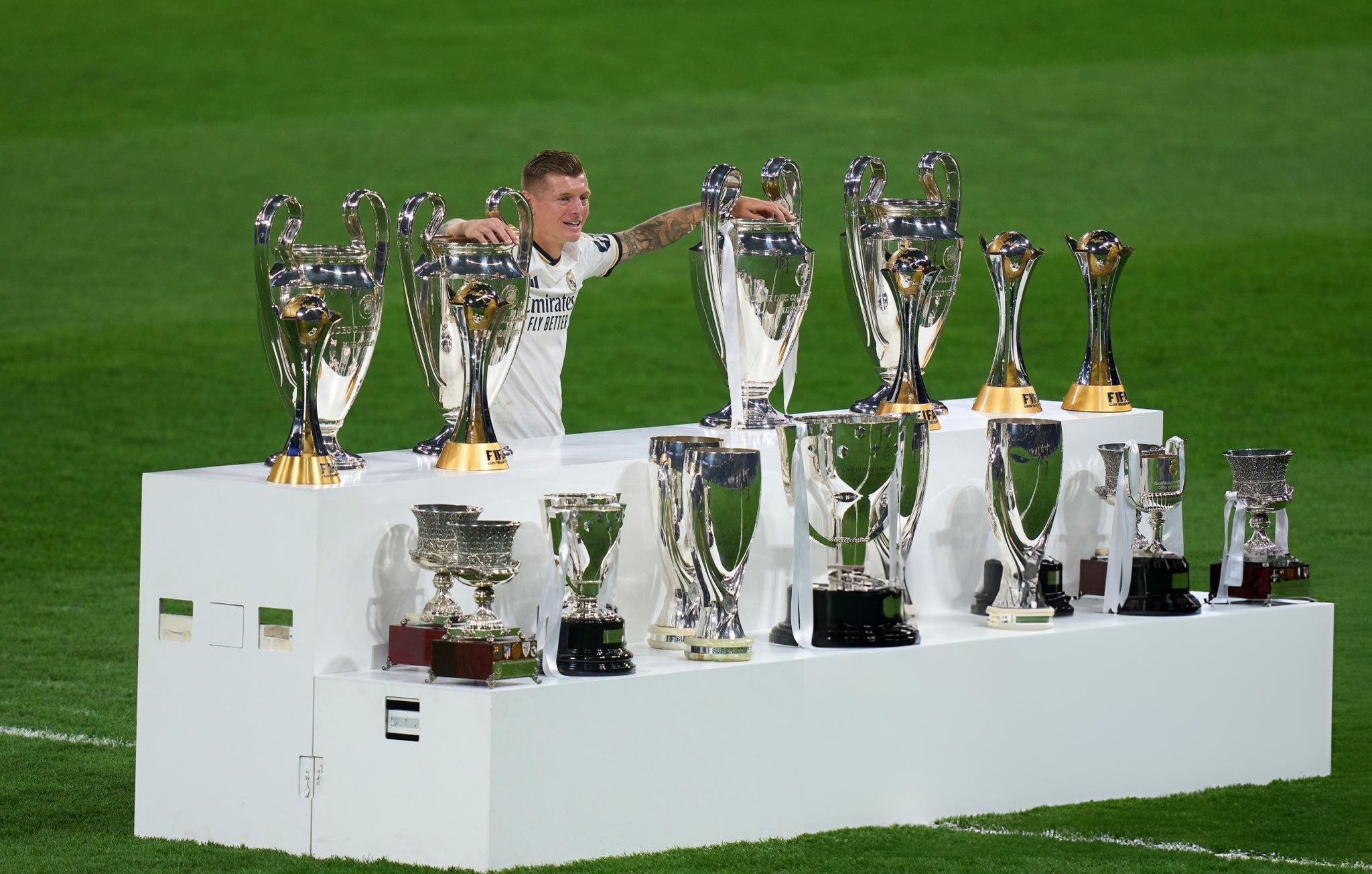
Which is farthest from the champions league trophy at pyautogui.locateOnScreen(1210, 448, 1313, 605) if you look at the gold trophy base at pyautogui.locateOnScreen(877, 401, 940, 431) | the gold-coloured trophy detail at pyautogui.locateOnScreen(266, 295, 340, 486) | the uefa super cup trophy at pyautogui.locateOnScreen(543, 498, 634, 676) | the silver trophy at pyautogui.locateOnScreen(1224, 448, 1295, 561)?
the gold-coloured trophy detail at pyautogui.locateOnScreen(266, 295, 340, 486)

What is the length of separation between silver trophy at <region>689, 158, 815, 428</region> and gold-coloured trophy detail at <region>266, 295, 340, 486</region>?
1.08 m

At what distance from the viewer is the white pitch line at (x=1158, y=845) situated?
489 centimetres

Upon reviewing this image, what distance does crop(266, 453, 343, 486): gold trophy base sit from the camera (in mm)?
4598

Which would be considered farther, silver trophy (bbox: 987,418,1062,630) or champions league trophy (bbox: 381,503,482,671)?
silver trophy (bbox: 987,418,1062,630)

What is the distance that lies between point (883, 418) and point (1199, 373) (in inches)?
344

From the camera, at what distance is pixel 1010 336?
6.11m

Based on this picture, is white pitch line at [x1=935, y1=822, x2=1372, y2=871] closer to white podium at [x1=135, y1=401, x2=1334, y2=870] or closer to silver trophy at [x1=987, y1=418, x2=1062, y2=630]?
white podium at [x1=135, y1=401, x2=1334, y2=870]

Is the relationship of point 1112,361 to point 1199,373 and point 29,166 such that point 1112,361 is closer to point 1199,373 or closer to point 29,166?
point 1199,373

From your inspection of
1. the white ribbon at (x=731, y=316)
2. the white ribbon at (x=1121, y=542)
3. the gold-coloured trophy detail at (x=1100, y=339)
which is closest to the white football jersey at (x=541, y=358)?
the white ribbon at (x=731, y=316)

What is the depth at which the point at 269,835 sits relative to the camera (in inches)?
185

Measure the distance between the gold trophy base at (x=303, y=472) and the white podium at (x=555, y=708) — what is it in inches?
1.9

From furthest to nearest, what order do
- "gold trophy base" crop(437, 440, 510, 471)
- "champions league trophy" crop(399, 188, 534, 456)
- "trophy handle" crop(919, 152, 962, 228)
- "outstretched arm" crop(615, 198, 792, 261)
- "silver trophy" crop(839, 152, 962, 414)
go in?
"outstretched arm" crop(615, 198, 792, 261) < "trophy handle" crop(919, 152, 962, 228) < "silver trophy" crop(839, 152, 962, 414) < "champions league trophy" crop(399, 188, 534, 456) < "gold trophy base" crop(437, 440, 510, 471)

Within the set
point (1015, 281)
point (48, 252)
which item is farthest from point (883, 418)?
point (48, 252)

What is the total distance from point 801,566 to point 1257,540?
1420mm
